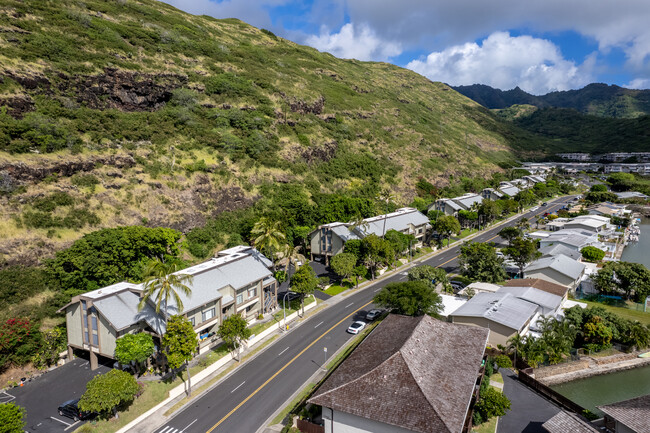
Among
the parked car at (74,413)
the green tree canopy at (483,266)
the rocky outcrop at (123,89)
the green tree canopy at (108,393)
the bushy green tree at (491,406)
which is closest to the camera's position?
the green tree canopy at (108,393)

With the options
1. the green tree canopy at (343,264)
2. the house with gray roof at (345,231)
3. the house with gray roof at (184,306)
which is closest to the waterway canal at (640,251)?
the house with gray roof at (345,231)

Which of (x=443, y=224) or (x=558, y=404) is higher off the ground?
(x=443, y=224)

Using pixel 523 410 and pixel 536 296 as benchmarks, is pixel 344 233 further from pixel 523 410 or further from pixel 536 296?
pixel 523 410

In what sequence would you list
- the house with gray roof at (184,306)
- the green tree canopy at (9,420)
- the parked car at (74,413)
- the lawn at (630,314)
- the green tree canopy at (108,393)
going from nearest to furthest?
the green tree canopy at (9,420) < the green tree canopy at (108,393) < the parked car at (74,413) < the house with gray roof at (184,306) < the lawn at (630,314)

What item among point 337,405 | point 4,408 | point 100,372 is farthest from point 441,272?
point 4,408

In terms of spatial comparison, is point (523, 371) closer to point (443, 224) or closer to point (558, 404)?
point (558, 404)

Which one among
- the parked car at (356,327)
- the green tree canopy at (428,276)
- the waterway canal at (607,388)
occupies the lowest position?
the waterway canal at (607,388)

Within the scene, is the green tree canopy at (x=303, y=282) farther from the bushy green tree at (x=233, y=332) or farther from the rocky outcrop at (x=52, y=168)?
the rocky outcrop at (x=52, y=168)
